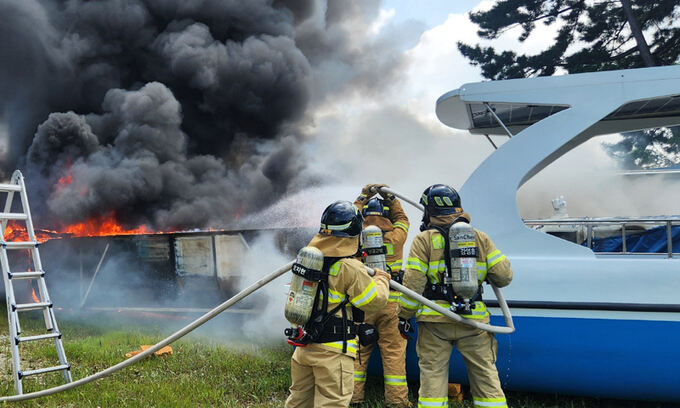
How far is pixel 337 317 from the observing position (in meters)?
2.74

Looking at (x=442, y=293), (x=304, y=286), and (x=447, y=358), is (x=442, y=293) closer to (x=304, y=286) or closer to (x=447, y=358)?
(x=447, y=358)

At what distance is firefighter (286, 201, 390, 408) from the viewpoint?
2.65m

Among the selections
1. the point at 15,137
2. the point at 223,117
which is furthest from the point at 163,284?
the point at 15,137

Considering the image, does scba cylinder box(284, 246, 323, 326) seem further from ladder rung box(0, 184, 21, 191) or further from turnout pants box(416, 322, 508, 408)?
ladder rung box(0, 184, 21, 191)

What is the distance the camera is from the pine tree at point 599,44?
43.7ft

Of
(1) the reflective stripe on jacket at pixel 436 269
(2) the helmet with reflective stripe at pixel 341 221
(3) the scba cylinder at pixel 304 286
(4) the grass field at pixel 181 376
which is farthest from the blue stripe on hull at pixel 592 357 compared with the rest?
(3) the scba cylinder at pixel 304 286

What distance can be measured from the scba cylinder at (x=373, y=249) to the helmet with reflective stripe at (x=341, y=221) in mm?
720

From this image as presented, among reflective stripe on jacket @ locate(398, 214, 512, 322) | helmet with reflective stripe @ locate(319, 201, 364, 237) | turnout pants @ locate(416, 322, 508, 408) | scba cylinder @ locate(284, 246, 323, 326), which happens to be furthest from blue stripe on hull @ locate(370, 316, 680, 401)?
scba cylinder @ locate(284, 246, 323, 326)

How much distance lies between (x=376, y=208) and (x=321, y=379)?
6.32 feet

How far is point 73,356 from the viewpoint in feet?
18.9

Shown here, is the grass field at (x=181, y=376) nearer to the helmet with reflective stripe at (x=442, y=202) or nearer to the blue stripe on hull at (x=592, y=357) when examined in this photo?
the blue stripe on hull at (x=592, y=357)

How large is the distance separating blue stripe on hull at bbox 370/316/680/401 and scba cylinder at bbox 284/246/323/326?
170cm

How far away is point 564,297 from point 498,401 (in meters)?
1.01

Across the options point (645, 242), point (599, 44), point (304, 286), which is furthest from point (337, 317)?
point (599, 44)
